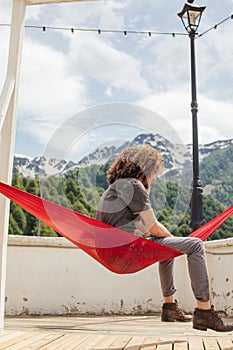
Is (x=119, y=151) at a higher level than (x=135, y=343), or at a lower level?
higher

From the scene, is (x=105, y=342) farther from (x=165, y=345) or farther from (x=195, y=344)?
(x=195, y=344)

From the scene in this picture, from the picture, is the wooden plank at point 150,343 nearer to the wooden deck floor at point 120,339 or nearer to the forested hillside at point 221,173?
the wooden deck floor at point 120,339

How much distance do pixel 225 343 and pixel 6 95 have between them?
157 cm

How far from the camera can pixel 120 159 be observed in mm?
2248

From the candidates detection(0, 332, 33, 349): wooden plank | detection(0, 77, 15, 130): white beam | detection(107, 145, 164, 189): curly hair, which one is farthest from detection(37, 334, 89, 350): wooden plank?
detection(0, 77, 15, 130): white beam

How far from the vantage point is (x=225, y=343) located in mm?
2078

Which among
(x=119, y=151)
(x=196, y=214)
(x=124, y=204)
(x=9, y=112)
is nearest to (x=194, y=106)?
(x=196, y=214)

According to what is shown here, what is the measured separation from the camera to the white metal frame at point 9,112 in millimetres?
2361

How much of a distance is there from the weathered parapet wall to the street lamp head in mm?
2007

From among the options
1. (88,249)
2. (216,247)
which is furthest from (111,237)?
(216,247)

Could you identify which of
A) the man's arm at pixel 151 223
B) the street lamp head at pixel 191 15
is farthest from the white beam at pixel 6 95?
the street lamp head at pixel 191 15

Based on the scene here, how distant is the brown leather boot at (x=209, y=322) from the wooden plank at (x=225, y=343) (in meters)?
0.07

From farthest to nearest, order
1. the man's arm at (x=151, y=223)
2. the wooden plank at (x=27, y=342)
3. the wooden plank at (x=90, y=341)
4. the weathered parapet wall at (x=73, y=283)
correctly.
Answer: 1. the weathered parapet wall at (x=73, y=283)
2. the man's arm at (x=151, y=223)
3. the wooden plank at (x=90, y=341)
4. the wooden plank at (x=27, y=342)

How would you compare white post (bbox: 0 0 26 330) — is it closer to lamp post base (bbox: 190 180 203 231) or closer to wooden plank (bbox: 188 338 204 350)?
wooden plank (bbox: 188 338 204 350)
